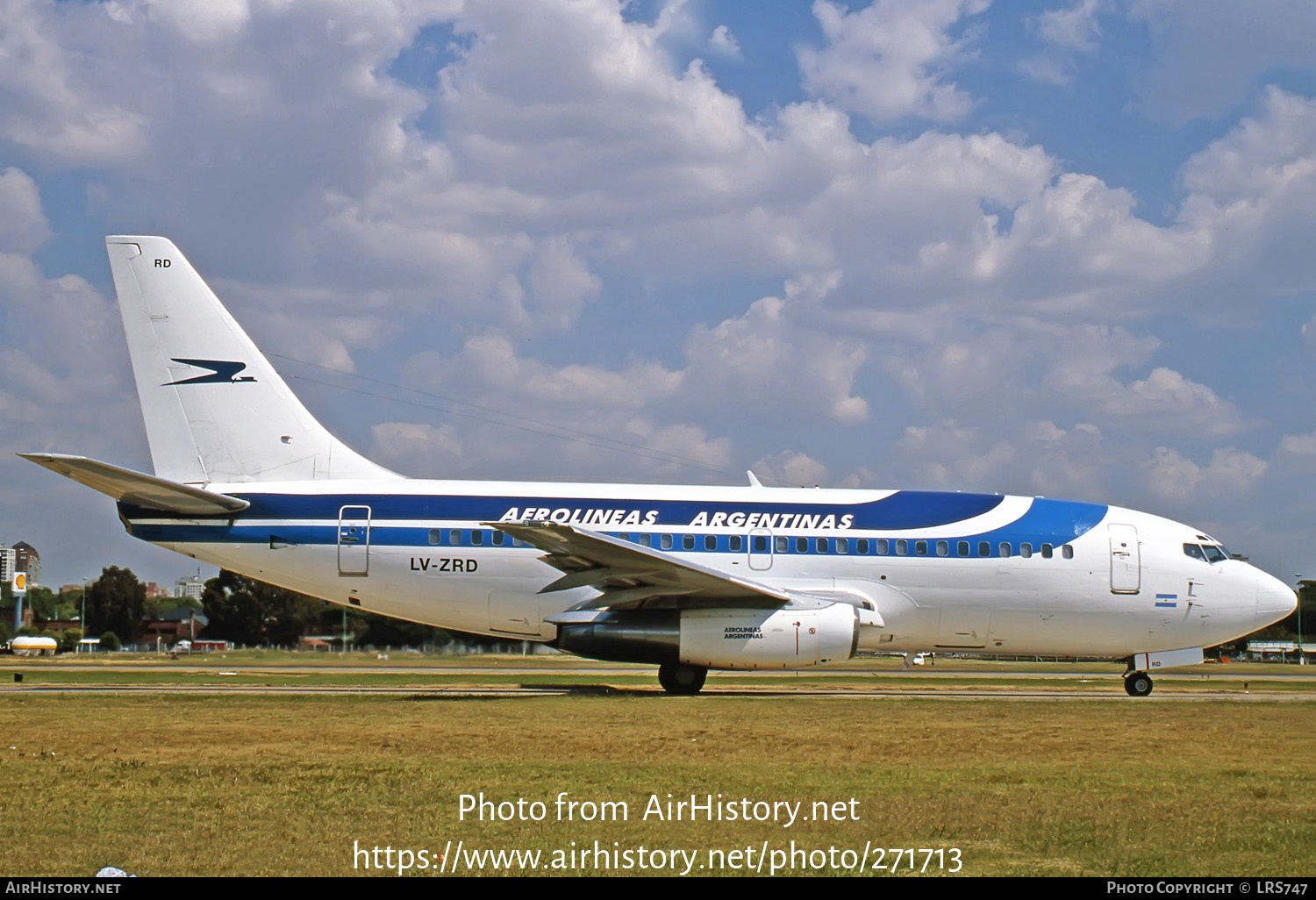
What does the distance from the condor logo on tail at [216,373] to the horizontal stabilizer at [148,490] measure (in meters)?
2.27

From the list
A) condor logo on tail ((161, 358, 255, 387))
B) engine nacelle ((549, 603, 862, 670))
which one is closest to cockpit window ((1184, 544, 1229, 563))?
engine nacelle ((549, 603, 862, 670))

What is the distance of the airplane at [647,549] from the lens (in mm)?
20781

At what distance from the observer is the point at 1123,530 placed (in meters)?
23.5

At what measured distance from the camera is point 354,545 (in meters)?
21.7

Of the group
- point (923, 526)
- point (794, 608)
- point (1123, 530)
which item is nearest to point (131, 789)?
point (794, 608)

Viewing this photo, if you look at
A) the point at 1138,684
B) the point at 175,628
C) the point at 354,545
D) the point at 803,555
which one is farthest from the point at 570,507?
the point at 175,628

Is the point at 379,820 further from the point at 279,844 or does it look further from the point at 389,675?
the point at 389,675

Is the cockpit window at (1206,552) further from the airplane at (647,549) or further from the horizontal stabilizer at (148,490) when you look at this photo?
the horizontal stabilizer at (148,490)

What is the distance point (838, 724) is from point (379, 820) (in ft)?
26.8

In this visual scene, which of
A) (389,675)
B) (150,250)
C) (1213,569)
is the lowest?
(389,675)

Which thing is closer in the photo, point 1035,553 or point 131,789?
point 131,789

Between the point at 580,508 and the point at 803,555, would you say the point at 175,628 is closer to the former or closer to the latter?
the point at 580,508

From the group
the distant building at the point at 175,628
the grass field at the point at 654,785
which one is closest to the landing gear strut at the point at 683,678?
the grass field at the point at 654,785

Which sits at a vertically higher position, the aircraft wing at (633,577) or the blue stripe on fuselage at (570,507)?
the blue stripe on fuselage at (570,507)
